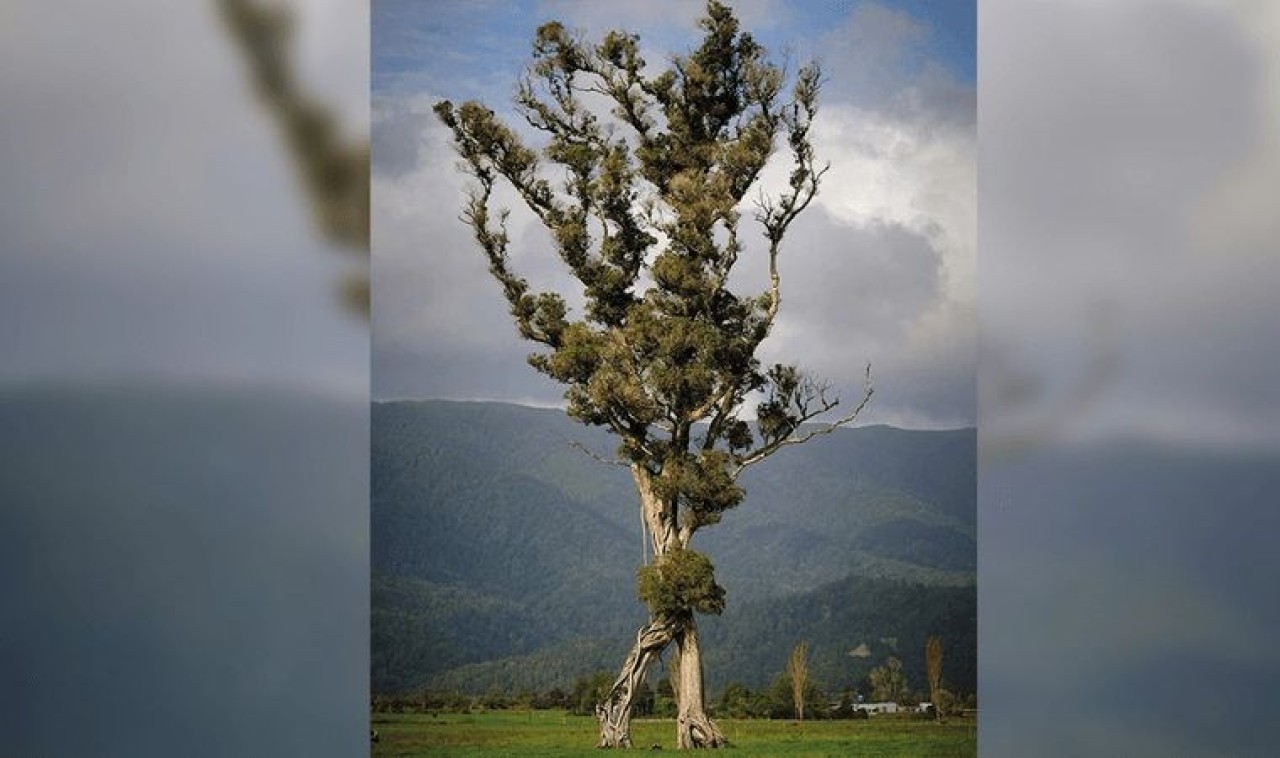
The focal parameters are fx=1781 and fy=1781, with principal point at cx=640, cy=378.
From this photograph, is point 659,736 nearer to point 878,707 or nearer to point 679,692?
point 679,692

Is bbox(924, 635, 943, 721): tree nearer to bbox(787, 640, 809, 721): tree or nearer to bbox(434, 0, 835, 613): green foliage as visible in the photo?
bbox(787, 640, 809, 721): tree

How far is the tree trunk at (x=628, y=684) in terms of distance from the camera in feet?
27.1

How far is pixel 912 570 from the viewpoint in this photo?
27.9 ft

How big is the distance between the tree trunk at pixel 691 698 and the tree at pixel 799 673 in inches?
16.1

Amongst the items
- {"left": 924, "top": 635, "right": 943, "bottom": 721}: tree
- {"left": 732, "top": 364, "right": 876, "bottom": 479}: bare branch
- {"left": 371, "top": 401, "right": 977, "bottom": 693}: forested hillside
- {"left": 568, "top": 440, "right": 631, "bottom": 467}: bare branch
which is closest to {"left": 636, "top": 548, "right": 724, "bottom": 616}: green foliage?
{"left": 371, "top": 401, "right": 977, "bottom": 693}: forested hillside

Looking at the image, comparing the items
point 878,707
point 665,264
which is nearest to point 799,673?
point 878,707

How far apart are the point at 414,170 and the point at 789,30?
6.22 feet

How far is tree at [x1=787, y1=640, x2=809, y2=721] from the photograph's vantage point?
8398 mm

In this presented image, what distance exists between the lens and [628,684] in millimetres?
8312
